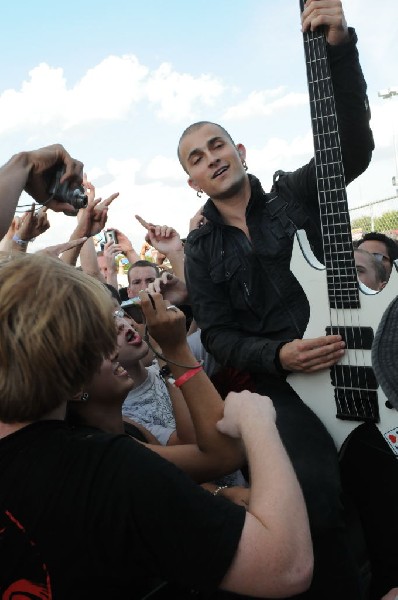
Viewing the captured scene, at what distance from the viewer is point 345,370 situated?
2.27m

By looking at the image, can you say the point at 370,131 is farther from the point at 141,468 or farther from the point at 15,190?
the point at 141,468

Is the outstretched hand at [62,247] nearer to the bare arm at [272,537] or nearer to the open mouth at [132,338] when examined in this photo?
the open mouth at [132,338]

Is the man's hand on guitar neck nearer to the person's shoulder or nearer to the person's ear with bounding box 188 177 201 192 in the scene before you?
the person's shoulder

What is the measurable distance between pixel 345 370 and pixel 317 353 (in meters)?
0.14

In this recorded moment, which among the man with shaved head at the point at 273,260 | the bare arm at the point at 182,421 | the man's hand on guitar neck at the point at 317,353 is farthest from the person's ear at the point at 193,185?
the bare arm at the point at 182,421

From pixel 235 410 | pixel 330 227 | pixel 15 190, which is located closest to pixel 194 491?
pixel 235 410

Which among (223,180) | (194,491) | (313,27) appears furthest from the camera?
(223,180)

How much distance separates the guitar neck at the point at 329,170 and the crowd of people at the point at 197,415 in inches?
2.9

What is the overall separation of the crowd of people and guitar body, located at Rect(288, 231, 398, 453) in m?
0.05

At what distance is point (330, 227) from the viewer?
2.38 m

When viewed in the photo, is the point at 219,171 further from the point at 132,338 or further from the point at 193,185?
the point at 132,338

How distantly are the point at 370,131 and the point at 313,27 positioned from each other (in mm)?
493

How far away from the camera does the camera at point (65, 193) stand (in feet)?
6.59

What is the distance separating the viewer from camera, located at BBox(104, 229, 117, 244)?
5.18 metres
